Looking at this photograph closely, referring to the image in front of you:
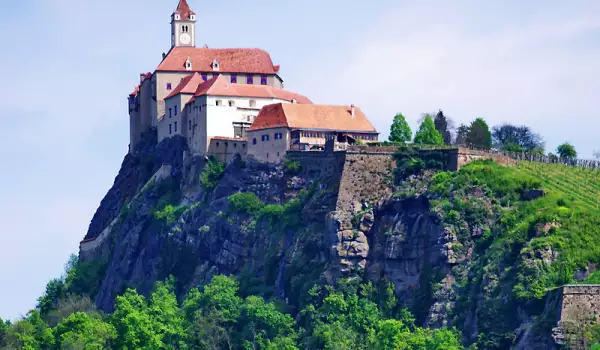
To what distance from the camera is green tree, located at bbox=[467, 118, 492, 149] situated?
149m

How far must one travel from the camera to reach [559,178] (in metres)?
136

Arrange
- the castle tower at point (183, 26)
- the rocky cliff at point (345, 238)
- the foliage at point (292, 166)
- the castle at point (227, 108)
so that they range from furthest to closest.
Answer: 1. the castle tower at point (183, 26)
2. the castle at point (227, 108)
3. the foliage at point (292, 166)
4. the rocky cliff at point (345, 238)

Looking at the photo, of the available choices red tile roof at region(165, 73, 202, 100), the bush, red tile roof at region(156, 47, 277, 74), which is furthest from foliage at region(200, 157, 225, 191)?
red tile roof at region(156, 47, 277, 74)

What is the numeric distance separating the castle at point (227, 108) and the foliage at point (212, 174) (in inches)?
31.0

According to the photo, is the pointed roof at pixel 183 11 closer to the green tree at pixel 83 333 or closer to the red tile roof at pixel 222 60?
the red tile roof at pixel 222 60

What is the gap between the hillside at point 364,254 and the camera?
123 m

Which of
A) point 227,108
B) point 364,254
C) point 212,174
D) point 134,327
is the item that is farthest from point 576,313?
point 227,108

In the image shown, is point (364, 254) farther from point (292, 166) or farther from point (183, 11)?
point (183, 11)

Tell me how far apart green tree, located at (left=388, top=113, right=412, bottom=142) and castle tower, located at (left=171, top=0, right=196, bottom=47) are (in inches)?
1121

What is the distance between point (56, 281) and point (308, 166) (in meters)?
32.2

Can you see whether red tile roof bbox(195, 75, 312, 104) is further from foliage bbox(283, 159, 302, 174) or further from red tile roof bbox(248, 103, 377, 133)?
foliage bbox(283, 159, 302, 174)

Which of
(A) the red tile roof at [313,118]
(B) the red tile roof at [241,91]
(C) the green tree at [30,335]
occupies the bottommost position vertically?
(C) the green tree at [30,335]

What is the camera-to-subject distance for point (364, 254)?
13388 centimetres

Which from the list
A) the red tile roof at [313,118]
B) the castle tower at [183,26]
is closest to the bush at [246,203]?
the red tile roof at [313,118]
